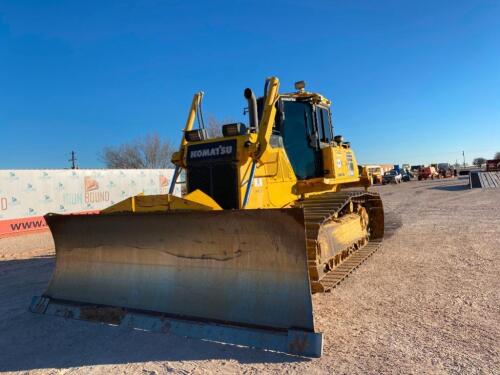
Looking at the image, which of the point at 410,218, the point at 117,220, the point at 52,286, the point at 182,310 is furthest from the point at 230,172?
the point at 410,218

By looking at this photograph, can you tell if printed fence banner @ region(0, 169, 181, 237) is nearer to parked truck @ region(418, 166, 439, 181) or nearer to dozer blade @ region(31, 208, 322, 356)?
dozer blade @ region(31, 208, 322, 356)

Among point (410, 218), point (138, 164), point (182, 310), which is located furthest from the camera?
point (138, 164)

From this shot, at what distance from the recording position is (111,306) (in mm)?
4762

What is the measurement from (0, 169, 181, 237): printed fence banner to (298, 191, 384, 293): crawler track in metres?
9.69

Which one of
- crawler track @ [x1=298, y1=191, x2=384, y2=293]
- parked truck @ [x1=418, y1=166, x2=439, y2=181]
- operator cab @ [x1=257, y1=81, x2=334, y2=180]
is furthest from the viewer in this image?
parked truck @ [x1=418, y1=166, x2=439, y2=181]

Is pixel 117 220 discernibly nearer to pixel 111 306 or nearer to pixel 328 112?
pixel 111 306

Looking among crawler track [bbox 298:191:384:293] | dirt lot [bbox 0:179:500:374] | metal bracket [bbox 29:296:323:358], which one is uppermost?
crawler track [bbox 298:191:384:293]

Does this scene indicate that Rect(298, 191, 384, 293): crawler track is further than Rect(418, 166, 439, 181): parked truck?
No

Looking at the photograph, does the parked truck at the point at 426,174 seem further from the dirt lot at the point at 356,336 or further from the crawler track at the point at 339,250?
the dirt lot at the point at 356,336

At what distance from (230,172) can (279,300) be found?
6.69 ft

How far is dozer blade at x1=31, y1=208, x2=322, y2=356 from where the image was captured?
392cm

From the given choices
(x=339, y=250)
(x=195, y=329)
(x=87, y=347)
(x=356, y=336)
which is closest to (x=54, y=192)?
(x=339, y=250)

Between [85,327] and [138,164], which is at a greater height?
[138,164]

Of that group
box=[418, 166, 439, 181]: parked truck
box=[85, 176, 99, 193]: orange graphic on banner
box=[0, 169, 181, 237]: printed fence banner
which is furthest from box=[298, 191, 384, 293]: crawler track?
box=[418, 166, 439, 181]: parked truck
